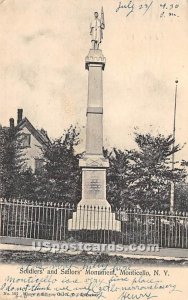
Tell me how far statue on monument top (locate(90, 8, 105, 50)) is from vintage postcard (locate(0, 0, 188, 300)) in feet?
0.11

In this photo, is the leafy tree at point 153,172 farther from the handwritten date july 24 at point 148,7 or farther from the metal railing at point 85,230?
the handwritten date july 24 at point 148,7

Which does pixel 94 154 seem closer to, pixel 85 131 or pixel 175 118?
pixel 85 131

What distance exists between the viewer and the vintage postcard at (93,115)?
881cm

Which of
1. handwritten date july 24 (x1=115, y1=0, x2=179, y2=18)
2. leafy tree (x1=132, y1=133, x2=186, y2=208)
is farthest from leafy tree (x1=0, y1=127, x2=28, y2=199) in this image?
handwritten date july 24 (x1=115, y1=0, x2=179, y2=18)

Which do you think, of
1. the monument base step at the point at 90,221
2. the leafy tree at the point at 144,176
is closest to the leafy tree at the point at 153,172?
the leafy tree at the point at 144,176

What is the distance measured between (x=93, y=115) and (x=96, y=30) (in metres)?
2.52

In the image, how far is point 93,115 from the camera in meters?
13.1

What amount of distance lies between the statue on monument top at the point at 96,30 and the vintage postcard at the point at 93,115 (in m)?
0.03

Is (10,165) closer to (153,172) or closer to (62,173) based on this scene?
(62,173)

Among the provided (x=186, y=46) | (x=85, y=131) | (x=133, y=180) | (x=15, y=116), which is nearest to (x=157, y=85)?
(x=186, y=46)

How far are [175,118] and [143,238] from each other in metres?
3.52

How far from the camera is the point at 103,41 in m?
12.0

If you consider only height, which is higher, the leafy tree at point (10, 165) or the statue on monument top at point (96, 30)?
the statue on monument top at point (96, 30)

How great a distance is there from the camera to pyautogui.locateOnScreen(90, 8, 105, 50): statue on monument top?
10853mm
